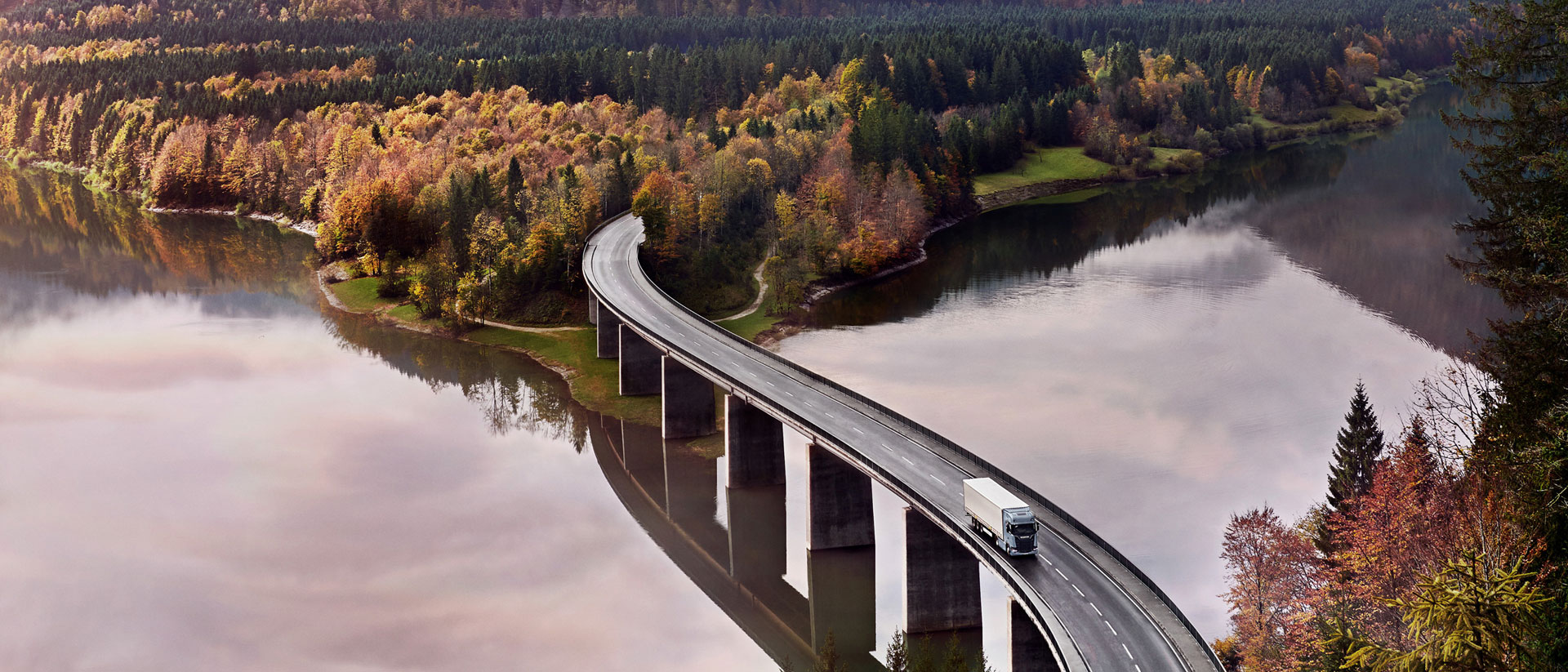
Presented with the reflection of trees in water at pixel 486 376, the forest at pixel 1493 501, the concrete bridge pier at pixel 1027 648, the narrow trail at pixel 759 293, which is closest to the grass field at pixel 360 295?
the reflection of trees in water at pixel 486 376

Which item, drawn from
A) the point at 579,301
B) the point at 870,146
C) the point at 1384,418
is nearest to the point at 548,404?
the point at 579,301

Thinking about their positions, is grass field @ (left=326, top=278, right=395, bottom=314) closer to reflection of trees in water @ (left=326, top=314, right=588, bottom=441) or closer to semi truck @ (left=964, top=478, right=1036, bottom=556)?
reflection of trees in water @ (left=326, top=314, right=588, bottom=441)

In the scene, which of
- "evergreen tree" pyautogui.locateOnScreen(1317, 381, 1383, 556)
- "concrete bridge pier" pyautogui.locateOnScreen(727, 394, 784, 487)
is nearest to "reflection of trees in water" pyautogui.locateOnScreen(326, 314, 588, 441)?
"concrete bridge pier" pyautogui.locateOnScreen(727, 394, 784, 487)

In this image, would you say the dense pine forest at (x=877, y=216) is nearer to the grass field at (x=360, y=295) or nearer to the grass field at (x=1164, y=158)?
the grass field at (x=1164, y=158)

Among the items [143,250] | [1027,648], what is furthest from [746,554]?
[143,250]

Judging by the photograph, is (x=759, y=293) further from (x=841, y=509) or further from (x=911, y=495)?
(x=911, y=495)

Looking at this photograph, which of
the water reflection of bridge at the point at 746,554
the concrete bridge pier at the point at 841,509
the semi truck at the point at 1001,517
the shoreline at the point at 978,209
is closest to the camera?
the semi truck at the point at 1001,517
